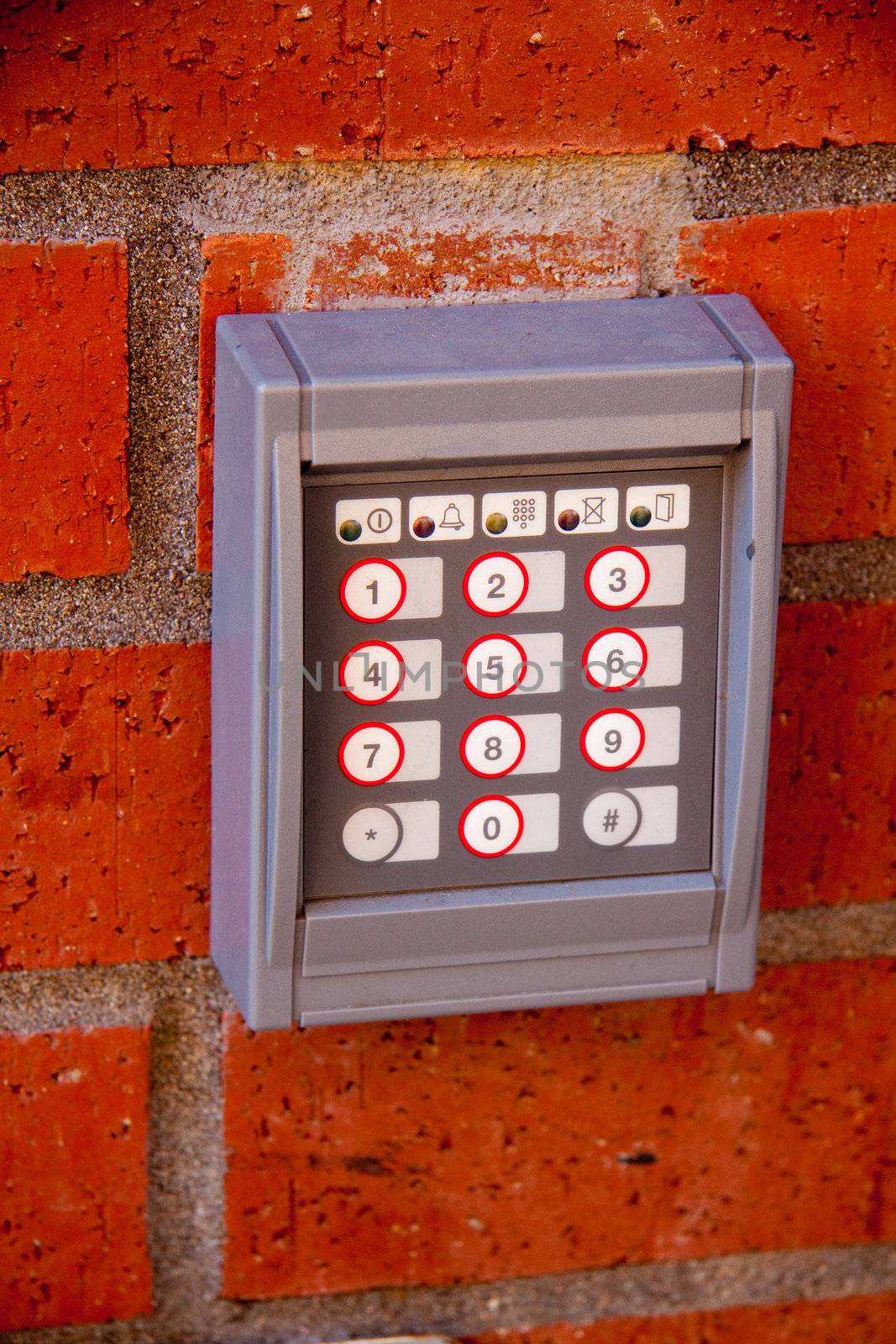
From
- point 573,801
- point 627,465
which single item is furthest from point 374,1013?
point 627,465

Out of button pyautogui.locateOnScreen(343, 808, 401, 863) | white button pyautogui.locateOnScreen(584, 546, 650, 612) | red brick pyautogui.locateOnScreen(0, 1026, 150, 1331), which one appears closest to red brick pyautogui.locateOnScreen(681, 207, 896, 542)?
white button pyautogui.locateOnScreen(584, 546, 650, 612)

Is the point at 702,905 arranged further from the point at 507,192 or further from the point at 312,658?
the point at 507,192

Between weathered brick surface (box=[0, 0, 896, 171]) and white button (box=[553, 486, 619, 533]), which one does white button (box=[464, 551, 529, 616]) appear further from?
weathered brick surface (box=[0, 0, 896, 171])

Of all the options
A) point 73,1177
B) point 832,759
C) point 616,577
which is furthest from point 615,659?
point 73,1177

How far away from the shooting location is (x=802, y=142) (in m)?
0.58

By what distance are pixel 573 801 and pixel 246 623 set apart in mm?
140

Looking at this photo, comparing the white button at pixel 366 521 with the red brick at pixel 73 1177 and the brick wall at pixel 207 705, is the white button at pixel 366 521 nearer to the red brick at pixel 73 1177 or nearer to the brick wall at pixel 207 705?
the brick wall at pixel 207 705

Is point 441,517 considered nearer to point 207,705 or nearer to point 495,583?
point 495,583

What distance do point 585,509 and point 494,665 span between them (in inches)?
2.5

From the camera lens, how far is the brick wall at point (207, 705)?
1.79 ft

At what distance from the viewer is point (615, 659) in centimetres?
Result: 54

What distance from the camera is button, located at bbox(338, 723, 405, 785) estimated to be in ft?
1.74

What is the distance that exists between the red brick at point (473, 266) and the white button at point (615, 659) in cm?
14

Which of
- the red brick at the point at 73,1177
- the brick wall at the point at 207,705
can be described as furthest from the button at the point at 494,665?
the red brick at the point at 73,1177
